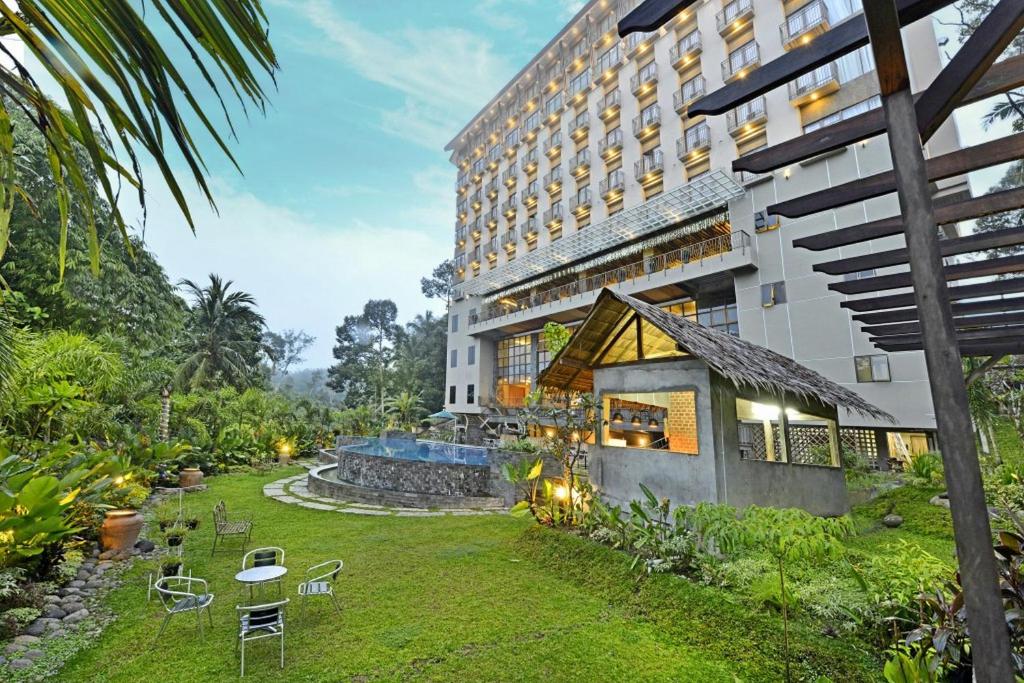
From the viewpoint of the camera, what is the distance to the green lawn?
4.09 m

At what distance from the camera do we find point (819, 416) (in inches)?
384

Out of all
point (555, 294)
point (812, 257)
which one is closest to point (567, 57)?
point (555, 294)

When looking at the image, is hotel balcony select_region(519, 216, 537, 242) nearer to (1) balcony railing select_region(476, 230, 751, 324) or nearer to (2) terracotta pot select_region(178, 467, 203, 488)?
(1) balcony railing select_region(476, 230, 751, 324)

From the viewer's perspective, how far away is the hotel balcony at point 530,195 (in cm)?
3134

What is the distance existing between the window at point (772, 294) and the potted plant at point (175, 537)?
63.1 feet

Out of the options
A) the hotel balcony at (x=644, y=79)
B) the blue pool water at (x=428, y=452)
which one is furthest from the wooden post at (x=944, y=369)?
the hotel balcony at (x=644, y=79)

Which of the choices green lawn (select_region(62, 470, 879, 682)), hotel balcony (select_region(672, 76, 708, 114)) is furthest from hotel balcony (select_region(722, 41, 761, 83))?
green lawn (select_region(62, 470, 879, 682))

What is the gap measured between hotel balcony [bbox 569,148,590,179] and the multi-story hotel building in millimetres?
130

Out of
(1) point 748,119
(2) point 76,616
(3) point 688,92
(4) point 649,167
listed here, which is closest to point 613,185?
(4) point 649,167

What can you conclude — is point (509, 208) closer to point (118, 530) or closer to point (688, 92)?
point (688, 92)

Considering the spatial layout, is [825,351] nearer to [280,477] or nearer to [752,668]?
[752,668]

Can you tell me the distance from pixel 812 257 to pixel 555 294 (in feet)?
44.1

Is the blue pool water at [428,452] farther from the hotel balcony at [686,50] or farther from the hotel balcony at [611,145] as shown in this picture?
the hotel balcony at [686,50]

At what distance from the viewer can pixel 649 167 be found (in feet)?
76.4
